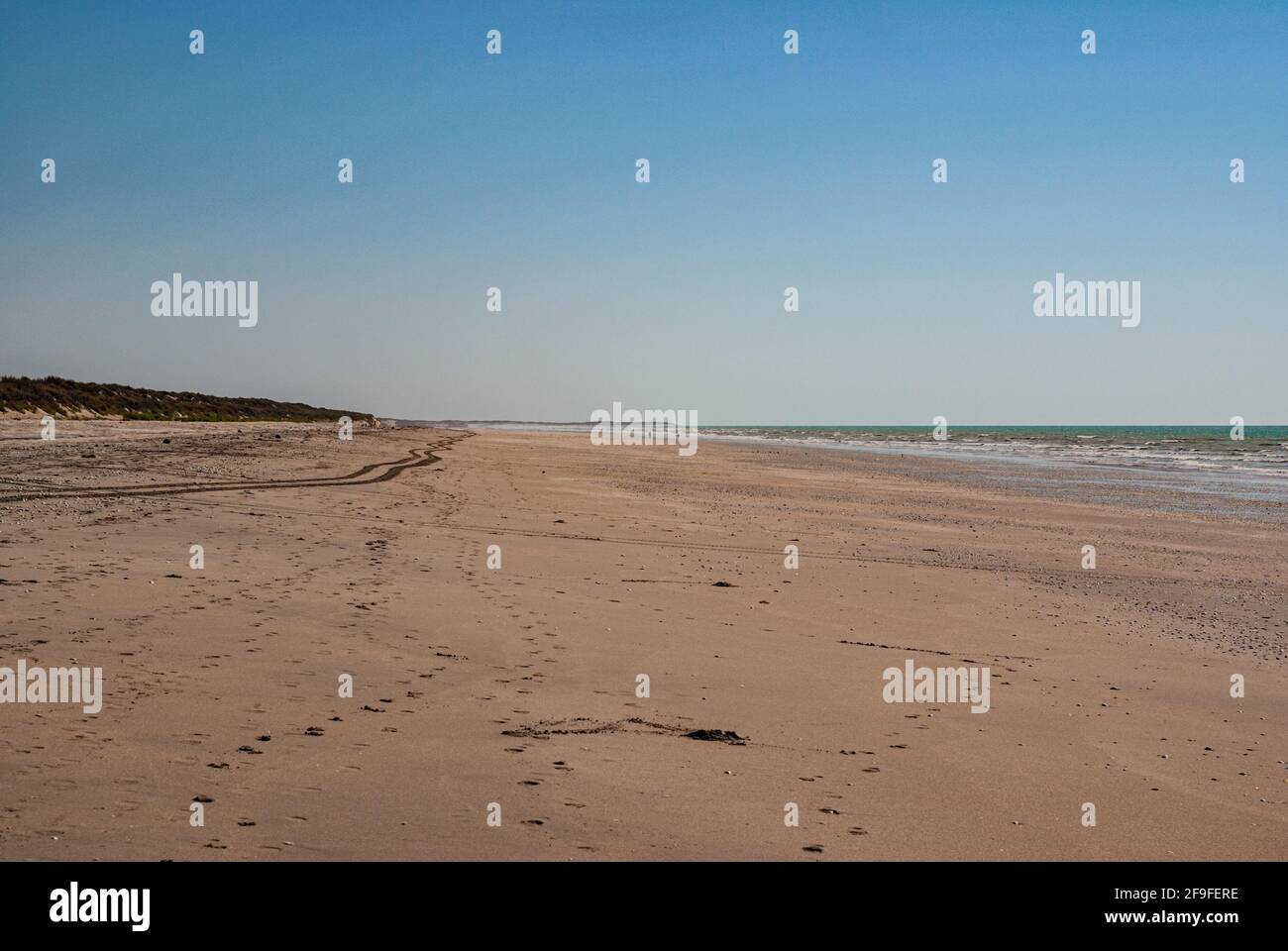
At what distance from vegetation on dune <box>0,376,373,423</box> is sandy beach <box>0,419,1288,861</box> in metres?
40.8

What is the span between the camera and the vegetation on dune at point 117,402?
50.1 metres

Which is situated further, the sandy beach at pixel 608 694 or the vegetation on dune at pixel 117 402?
the vegetation on dune at pixel 117 402

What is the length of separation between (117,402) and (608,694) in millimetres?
63929

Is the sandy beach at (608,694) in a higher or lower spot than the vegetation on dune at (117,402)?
lower

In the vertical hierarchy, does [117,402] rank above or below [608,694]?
above

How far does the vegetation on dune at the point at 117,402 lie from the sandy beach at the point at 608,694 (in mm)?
40767

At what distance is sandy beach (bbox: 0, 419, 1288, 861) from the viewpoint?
480 cm

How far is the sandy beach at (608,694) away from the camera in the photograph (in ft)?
15.8

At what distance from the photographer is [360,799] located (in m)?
4.91

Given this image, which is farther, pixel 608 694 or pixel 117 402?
pixel 117 402

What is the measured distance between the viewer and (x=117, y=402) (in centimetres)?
6072

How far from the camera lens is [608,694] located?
714 cm
